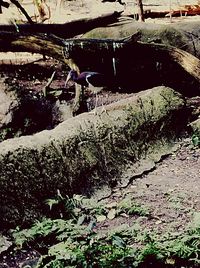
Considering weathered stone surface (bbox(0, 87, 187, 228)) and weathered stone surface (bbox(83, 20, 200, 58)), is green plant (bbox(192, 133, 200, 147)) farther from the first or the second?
weathered stone surface (bbox(83, 20, 200, 58))

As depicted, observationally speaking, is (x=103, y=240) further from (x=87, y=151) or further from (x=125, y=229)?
(x=87, y=151)

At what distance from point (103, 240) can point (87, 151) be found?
134cm

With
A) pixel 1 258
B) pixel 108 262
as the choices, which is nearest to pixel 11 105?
pixel 1 258

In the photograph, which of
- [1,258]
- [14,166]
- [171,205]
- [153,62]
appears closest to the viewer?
[1,258]

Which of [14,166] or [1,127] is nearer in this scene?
[14,166]

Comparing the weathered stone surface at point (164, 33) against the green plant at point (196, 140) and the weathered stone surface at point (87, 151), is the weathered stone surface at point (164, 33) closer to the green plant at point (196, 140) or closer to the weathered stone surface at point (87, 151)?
the weathered stone surface at point (87, 151)

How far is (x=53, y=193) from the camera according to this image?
193 inches

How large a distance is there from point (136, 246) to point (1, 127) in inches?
113

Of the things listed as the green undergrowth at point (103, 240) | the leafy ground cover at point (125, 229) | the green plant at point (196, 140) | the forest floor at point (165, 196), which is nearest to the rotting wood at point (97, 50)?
the green plant at point (196, 140)

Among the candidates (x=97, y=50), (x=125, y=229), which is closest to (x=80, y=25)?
(x=97, y=50)

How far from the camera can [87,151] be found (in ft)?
17.7

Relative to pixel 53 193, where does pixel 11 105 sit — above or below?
above

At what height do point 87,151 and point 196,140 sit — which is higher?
point 87,151

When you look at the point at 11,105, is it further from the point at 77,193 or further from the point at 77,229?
the point at 77,229
